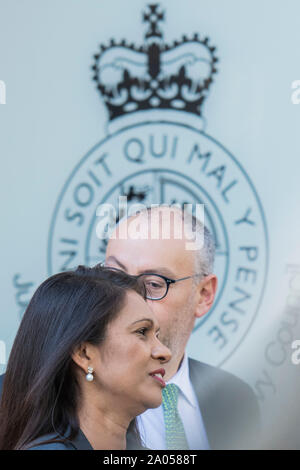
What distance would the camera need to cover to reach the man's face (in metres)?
1.96

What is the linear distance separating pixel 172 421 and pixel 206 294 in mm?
389

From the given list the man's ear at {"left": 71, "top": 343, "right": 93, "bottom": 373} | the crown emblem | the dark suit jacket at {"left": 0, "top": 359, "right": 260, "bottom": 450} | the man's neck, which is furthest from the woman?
the crown emblem

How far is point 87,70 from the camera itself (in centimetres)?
215

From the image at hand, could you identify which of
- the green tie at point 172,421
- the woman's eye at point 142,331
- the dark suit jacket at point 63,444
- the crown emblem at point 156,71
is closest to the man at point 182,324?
the green tie at point 172,421

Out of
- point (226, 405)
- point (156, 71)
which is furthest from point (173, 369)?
point (156, 71)

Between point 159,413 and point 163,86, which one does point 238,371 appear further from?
point 163,86

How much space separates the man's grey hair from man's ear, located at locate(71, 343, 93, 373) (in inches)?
27.3

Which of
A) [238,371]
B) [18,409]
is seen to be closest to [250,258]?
[238,371]

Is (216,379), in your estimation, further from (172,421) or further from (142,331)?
(142,331)

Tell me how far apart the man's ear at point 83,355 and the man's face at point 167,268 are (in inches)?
21.8

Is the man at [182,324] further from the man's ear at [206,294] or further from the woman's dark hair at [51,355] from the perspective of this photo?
the woman's dark hair at [51,355]

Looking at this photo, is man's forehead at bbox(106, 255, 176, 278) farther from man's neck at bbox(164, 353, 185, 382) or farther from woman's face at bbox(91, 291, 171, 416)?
woman's face at bbox(91, 291, 171, 416)

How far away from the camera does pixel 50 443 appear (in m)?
1.28

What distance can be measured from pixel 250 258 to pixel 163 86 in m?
0.60
